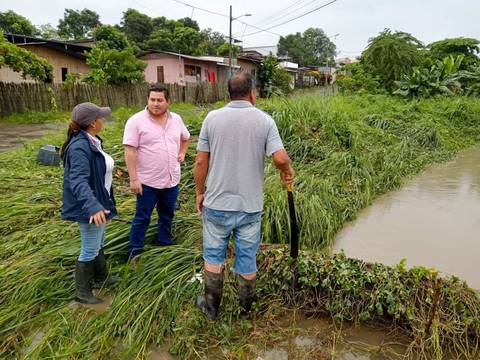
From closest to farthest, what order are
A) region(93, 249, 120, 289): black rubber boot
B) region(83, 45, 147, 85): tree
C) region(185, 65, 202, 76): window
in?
region(93, 249, 120, 289): black rubber boot
region(83, 45, 147, 85): tree
region(185, 65, 202, 76): window

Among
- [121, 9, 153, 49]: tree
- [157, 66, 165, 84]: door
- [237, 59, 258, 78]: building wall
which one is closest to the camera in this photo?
[157, 66, 165, 84]: door

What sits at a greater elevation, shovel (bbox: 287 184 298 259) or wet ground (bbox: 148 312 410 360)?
shovel (bbox: 287 184 298 259)

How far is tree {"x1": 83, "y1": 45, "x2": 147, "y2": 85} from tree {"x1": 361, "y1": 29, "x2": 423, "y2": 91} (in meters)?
10.3

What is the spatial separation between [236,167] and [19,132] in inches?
391

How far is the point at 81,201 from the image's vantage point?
7.50ft

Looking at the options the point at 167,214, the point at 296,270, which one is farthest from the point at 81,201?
the point at 296,270

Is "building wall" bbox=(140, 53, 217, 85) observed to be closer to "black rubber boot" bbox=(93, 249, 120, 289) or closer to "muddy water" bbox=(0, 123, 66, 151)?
"muddy water" bbox=(0, 123, 66, 151)

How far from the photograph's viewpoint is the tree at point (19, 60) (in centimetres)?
1050

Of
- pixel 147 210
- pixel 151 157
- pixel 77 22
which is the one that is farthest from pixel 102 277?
pixel 77 22

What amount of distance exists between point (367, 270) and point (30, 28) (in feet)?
90.3

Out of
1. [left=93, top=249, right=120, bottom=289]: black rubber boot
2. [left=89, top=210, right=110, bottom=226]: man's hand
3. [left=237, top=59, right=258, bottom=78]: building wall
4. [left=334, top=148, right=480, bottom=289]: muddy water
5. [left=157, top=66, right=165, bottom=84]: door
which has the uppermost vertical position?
[left=237, top=59, right=258, bottom=78]: building wall

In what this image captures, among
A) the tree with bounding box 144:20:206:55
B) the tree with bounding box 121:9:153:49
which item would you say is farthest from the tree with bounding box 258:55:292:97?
A: the tree with bounding box 121:9:153:49

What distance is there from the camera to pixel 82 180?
2283 mm

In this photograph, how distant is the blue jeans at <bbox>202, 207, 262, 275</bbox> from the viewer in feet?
7.22
